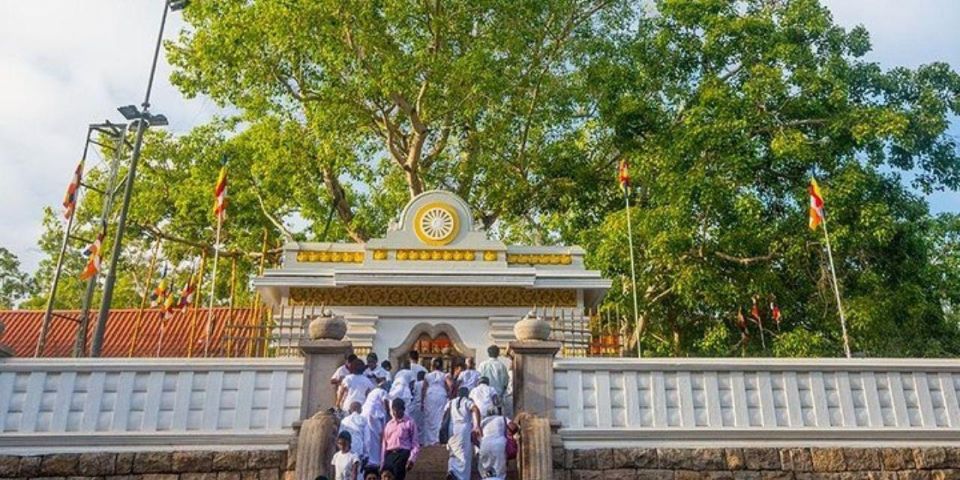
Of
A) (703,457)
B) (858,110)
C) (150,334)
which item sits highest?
(858,110)

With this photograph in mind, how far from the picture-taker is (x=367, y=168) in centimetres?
1964

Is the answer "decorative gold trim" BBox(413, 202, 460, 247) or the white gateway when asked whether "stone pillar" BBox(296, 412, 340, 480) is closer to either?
the white gateway

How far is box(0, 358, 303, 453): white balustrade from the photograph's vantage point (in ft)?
24.6

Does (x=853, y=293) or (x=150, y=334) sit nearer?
(x=853, y=293)

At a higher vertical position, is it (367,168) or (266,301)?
(367,168)

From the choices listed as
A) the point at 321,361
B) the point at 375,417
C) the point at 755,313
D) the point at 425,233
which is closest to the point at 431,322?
the point at 425,233

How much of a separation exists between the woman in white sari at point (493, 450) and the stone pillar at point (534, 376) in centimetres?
78

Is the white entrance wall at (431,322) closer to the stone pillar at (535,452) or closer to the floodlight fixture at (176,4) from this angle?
the stone pillar at (535,452)

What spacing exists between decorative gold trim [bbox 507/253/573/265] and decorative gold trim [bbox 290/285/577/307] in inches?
28.9

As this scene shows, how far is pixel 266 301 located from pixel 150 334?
648cm

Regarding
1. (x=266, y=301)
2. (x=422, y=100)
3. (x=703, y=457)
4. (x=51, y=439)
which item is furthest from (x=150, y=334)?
(x=703, y=457)

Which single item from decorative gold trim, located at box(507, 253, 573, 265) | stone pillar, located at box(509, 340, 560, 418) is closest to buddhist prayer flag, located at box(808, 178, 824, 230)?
decorative gold trim, located at box(507, 253, 573, 265)

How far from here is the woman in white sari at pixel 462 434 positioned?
7.11 m

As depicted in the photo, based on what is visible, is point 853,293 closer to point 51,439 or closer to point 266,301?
point 266,301
